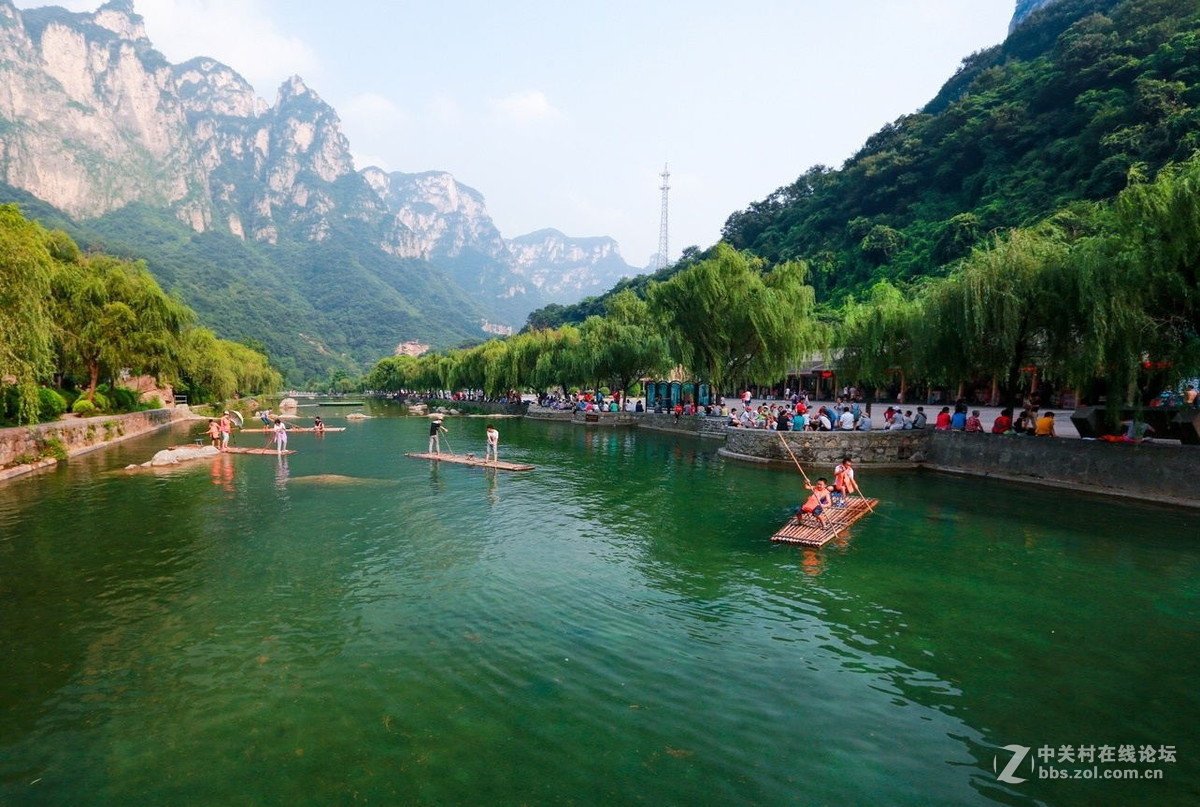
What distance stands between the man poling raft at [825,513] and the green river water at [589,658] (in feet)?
1.16

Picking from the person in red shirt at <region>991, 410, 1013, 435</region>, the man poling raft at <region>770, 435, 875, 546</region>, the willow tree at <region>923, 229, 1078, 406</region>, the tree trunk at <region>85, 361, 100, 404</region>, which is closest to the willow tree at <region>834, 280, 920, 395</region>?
the willow tree at <region>923, 229, 1078, 406</region>

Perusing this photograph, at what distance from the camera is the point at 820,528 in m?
14.6

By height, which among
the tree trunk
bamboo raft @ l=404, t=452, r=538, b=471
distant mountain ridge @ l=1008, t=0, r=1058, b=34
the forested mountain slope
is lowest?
bamboo raft @ l=404, t=452, r=538, b=471

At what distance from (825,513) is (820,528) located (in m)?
0.77

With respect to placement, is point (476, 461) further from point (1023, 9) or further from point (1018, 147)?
point (1023, 9)

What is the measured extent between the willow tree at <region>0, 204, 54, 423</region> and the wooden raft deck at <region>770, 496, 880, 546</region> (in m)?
24.1

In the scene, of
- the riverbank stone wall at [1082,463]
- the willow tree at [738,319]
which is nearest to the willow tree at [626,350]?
the willow tree at [738,319]

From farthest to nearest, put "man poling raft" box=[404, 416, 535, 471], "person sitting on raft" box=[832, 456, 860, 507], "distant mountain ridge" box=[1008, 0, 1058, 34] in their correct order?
"distant mountain ridge" box=[1008, 0, 1058, 34] < "man poling raft" box=[404, 416, 535, 471] < "person sitting on raft" box=[832, 456, 860, 507]

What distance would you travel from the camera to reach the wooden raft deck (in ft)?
45.8

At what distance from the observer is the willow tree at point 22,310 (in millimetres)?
19375

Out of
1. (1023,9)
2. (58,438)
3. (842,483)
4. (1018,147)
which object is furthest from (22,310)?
(1023,9)

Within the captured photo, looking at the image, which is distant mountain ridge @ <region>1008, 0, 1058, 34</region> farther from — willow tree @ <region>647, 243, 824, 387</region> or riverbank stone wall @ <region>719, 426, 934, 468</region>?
riverbank stone wall @ <region>719, 426, 934, 468</region>

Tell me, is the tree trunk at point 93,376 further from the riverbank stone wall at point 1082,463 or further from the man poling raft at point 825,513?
the riverbank stone wall at point 1082,463
